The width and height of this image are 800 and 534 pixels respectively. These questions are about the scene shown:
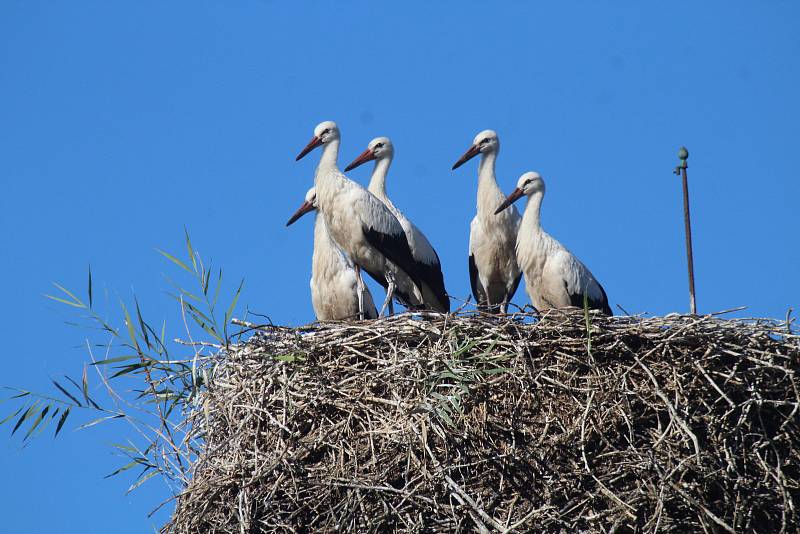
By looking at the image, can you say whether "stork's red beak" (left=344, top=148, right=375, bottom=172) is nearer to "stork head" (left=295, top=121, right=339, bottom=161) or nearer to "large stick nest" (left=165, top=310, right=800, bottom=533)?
"stork head" (left=295, top=121, right=339, bottom=161)

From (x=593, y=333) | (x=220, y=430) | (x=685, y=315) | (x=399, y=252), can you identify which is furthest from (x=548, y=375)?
(x=399, y=252)

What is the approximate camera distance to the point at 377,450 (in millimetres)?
6613

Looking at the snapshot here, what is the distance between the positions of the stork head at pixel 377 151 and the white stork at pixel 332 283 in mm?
622

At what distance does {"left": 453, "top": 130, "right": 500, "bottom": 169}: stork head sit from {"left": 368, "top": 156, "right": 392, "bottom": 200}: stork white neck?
1.76 ft

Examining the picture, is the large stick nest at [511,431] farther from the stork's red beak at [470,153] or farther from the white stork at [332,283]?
the stork's red beak at [470,153]

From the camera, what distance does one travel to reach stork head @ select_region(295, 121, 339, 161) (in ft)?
30.6

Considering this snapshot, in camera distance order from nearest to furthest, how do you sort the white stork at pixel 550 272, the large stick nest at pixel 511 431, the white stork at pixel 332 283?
the large stick nest at pixel 511 431 → the white stork at pixel 550 272 → the white stork at pixel 332 283

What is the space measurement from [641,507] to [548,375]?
773 millimetres

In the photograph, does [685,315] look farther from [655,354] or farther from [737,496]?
[737,496]

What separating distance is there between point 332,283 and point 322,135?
3.30 ft

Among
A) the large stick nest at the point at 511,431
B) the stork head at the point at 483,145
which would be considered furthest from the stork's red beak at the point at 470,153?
the large stick nest at the point at 511,431

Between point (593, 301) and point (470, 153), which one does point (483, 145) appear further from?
point (593, 301)

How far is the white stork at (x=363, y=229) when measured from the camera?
8883mm

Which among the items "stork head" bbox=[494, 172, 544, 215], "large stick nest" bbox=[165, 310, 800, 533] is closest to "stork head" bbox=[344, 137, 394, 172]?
"stork head" bbox=[494, 172, 544, 215]
